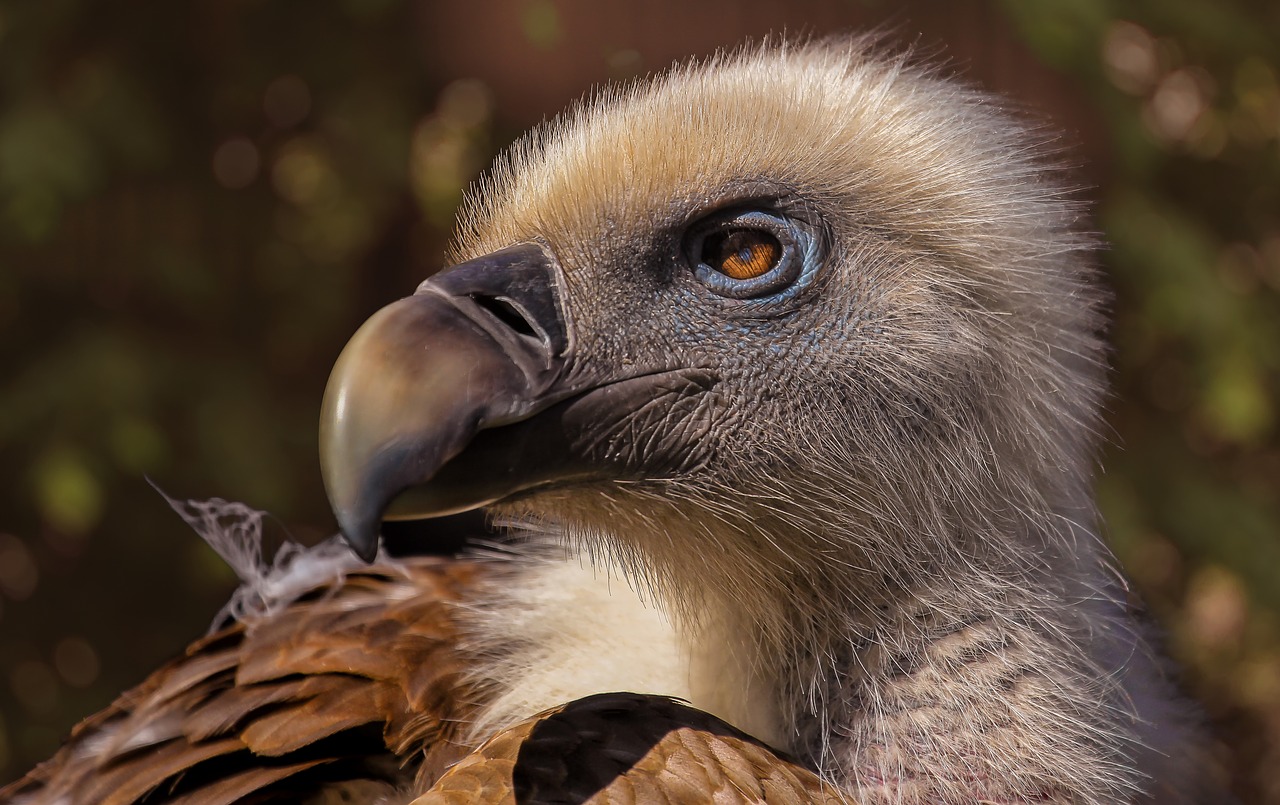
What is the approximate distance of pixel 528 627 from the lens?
189 cm

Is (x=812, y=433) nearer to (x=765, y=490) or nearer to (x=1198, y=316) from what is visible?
(x=765, y=490)

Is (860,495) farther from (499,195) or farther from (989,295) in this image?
(499,195)

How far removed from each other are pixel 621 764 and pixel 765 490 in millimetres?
418

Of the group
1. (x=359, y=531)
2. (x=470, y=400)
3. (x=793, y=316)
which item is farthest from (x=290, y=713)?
(x=793, y=316)

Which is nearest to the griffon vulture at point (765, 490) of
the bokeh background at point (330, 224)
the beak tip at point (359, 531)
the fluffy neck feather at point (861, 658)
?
the fluffy neck feather at point (861, 658)

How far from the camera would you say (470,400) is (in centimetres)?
147

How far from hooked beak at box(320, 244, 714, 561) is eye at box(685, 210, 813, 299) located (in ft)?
0.42

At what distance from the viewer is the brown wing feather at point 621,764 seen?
57.4 inches

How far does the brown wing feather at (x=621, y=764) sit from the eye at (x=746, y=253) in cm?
53

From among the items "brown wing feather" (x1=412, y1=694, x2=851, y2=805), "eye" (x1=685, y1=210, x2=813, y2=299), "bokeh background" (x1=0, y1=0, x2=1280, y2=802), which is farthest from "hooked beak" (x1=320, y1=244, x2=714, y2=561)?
"bokeh background" (x1=0, y1=0, x2=1280, y2=802)

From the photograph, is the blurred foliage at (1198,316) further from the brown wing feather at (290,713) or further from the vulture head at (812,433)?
the brown wing feather at (290,713)

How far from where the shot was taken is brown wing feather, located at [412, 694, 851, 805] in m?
1.46

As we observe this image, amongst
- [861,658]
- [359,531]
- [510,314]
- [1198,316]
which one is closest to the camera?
[359,531]

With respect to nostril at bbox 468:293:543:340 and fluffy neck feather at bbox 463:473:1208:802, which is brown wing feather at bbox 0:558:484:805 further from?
nostril at bbox 468:293:543:340
